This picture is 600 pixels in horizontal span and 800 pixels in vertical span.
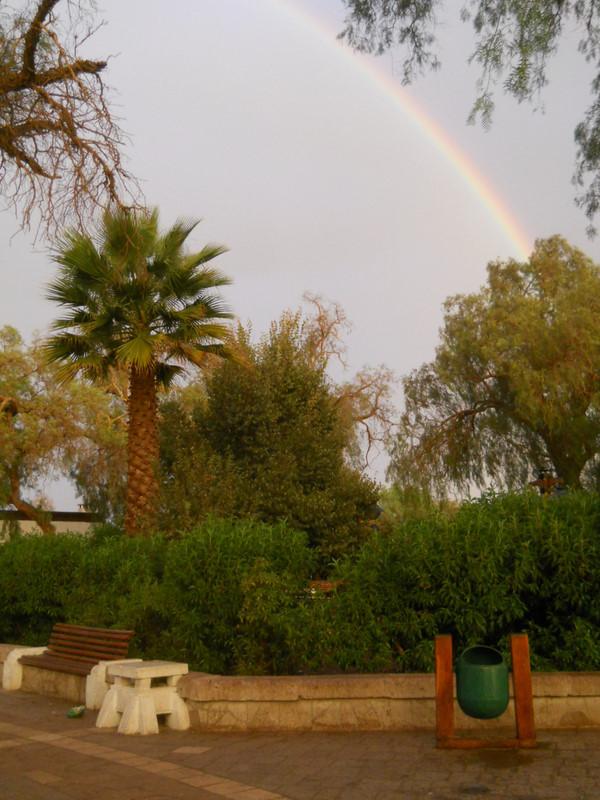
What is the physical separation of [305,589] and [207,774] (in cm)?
311

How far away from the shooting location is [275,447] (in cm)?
2056

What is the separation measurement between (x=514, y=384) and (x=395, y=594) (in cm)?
2241

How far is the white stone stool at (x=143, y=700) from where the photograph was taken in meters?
8.29

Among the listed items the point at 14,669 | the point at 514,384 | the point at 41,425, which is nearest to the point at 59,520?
the point at 41,425

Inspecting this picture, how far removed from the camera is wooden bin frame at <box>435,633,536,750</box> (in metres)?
7.07

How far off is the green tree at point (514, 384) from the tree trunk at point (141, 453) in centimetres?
1565

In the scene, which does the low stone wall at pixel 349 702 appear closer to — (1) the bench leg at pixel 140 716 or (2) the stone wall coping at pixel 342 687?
(2) the stone wall coping at pixel 342 687

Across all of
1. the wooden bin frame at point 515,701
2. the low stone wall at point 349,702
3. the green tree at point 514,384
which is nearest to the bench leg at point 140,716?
the low stone wall at point 349,702

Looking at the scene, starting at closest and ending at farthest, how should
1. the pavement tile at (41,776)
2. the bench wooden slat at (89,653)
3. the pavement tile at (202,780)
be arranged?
1. the pavement tile at (202,780)
2. the pavement tile at (41,776)
3. the bench wooden slat at (89,653)

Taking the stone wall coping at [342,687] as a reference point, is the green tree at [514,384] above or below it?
above

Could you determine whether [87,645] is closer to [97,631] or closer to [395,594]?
[97,631]

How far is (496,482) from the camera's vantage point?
1281 inches

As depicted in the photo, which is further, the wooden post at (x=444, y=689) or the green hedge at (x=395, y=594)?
the green hedge at (x=395, y=594)

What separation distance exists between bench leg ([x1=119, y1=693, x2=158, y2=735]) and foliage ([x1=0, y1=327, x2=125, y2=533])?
2859 centimetres
